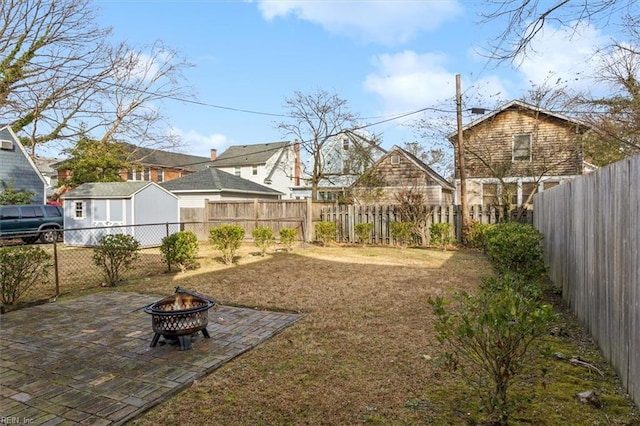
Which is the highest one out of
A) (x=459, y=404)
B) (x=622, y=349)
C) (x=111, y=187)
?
(x=111, y=187)

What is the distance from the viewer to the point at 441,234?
512 inches

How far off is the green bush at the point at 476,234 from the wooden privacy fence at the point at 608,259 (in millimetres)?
7255

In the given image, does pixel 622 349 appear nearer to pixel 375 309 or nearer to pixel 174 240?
pixel 375 309

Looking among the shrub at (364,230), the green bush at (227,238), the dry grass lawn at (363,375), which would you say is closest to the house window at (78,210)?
the green bush at (227,238)

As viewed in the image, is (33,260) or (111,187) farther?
(111,187)

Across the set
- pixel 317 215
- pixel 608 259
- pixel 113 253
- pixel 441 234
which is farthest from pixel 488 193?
pixel 113 253

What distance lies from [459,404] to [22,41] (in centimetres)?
1253

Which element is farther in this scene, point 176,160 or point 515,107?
point 176,160

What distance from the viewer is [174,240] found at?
8.41 metres

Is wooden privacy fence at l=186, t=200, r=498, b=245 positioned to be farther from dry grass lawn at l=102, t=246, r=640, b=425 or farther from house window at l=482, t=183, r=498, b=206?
dry grass lawn at l=102, t=246, r=640, b=425

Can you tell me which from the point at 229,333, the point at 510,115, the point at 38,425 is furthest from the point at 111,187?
the point at 510,115

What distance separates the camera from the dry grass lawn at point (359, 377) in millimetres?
2682

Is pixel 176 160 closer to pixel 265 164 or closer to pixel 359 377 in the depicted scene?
pixel 265 164

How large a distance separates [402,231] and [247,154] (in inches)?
999
